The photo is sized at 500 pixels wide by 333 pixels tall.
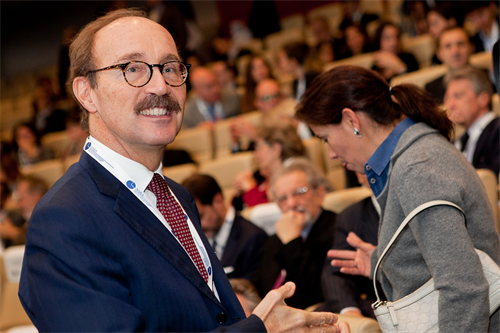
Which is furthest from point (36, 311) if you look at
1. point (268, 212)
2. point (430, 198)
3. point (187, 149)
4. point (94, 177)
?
point (187, 149)

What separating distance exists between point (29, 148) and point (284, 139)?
369cm

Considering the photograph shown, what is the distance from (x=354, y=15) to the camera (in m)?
7.61

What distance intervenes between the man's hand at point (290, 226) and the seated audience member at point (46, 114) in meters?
5.22

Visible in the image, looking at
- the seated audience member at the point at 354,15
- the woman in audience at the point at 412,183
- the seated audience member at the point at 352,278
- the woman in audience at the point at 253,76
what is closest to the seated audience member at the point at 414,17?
the seated audience member at the point at 354,15

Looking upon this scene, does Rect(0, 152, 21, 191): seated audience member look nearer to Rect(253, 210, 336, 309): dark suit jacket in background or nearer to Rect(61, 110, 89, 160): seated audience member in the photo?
Rect(61, 110, 89, 160): seated audience member

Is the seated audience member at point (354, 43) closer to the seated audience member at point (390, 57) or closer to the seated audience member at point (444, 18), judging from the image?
the seated audience member at point (390, 57)

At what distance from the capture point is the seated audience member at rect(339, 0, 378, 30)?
7367 mm

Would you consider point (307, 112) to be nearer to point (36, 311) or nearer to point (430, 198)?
point (430, 198)

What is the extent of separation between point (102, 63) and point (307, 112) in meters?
0.72

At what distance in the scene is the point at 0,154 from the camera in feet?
19.9

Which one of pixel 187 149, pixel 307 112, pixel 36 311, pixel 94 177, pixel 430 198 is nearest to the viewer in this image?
pixel 36 311

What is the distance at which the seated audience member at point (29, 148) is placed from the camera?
20.7ft

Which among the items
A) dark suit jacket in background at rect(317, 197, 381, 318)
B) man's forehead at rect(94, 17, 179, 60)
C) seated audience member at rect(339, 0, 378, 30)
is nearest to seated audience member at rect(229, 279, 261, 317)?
dark suit jacket in background at rect(317, 197, 381, 318)

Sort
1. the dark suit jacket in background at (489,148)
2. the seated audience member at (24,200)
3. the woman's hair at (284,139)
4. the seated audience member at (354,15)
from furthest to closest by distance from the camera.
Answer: the seated audience member at (354,15) → the seated audience member at (24,200) → the woman's hair at (284,139) → the dark suit jacket in background at (489,148)
